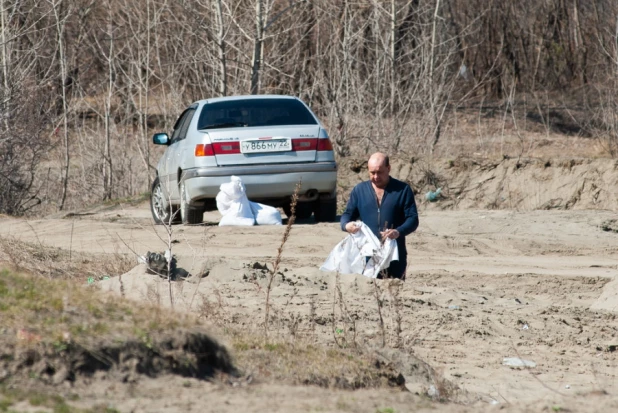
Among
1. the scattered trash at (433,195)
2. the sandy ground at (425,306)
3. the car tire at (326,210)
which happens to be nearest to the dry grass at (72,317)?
the sandy ground at (425,306)

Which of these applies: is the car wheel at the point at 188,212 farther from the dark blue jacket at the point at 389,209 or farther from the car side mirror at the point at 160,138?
the dark blue jacket at the point at 389,209

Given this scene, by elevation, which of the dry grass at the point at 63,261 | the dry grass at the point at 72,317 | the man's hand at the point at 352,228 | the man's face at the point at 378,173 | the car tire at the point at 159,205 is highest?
the man's face at the point at 378,173

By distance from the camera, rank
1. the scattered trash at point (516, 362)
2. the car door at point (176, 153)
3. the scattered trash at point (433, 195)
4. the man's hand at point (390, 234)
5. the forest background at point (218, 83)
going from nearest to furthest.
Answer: the scattered trash at point (516, 362) < the man's hand at point (390, 234) < the car door at point (176, 153) < the scattered trash at point (433, 195) < the forest background at point (218, 83)

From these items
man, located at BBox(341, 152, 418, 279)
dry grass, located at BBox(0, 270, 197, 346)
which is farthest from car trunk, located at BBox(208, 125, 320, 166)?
dry grass, located at BBox(0, 270, 197, 346)

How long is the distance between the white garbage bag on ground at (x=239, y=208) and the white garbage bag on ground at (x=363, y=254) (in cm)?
380

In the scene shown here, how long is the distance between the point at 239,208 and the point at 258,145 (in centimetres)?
79

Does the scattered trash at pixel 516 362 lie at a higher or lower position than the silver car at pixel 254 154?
lower

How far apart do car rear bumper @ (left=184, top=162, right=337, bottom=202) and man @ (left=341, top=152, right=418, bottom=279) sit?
13.3 feet

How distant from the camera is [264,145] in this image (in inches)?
527

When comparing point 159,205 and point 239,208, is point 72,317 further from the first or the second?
point 159,205

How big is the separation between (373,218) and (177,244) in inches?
144

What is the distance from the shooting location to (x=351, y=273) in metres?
9.49

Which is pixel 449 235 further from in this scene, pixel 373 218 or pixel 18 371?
pixel 18 371

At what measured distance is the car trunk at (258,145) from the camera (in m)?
13.4
